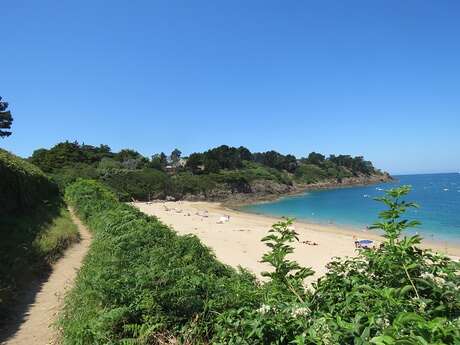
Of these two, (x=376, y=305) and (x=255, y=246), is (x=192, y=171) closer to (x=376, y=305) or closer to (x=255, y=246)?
(x=255, y=246)

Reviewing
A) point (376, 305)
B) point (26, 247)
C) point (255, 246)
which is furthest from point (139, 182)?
point (376, 305)

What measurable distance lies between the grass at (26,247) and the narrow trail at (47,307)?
383 mm

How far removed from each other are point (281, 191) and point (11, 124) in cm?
7436

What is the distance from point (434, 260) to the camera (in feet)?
10.0

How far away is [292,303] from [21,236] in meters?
12.1

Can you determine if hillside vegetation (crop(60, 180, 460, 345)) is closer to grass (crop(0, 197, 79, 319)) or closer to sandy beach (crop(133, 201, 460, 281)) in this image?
grass (crop(0, 197, 79, 319))

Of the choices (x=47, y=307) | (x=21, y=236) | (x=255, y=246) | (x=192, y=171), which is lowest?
(x=255, y=246)

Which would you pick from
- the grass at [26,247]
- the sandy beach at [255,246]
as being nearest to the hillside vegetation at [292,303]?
the grass at [26,247]

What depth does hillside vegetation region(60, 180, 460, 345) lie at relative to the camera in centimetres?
242

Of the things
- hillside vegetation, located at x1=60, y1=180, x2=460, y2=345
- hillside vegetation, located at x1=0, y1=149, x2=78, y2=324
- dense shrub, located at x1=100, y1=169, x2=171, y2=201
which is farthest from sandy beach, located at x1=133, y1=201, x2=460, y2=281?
dense shrub, located at x1=100, y1=169, x2=171, y2=201

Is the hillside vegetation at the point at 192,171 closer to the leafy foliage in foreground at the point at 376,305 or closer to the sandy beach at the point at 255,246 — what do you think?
the sandy beach at the point at 255,246

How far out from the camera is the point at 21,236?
1256 cm

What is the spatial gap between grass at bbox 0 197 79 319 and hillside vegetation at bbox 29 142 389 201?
3024 centimetres

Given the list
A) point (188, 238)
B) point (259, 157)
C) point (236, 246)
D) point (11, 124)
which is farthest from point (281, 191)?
point (188, 238)
